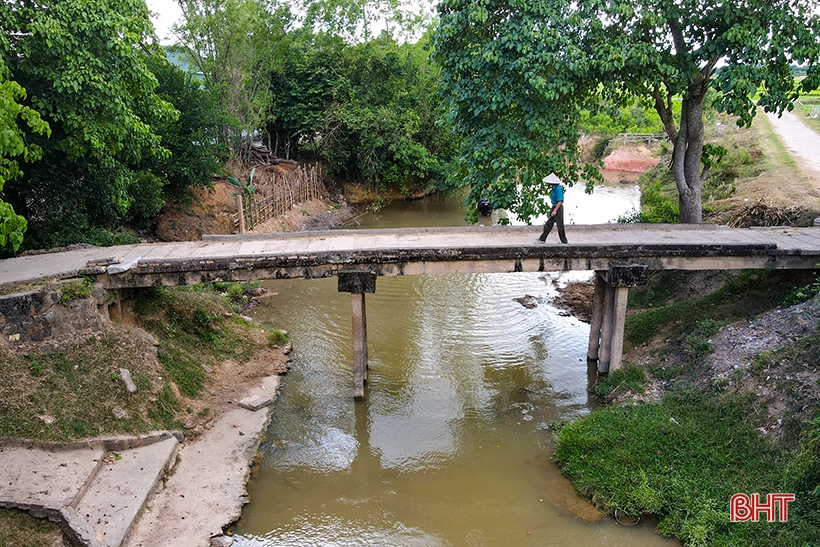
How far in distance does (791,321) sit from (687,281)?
411 centimetres

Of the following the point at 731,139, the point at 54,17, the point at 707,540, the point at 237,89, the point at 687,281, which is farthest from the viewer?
the point at 731,139

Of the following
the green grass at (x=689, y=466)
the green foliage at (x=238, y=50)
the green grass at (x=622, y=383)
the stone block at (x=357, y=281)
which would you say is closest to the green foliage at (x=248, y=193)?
the green foliage at (x=238, y=50)

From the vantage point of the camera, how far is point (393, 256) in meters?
11.4

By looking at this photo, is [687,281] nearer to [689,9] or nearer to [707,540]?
[689,9]

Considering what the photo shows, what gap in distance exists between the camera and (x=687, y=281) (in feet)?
49.1

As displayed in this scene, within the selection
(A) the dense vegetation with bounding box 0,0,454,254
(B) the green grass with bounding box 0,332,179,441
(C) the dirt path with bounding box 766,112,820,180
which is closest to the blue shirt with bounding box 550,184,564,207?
(A) the dense vegetation with bounding box 0,0,454,254

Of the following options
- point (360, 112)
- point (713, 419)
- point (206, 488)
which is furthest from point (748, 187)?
point (206, 488)

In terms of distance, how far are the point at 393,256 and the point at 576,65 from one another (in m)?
5.33

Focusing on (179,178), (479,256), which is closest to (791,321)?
(479,256)

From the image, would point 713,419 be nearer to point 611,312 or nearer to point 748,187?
point 611,312

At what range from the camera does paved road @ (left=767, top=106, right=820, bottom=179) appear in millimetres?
20441

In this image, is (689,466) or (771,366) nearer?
(689,466)

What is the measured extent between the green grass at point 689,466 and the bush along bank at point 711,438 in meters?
0.01

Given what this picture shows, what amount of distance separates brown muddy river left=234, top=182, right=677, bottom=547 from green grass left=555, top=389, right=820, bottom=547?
14.8 inches
